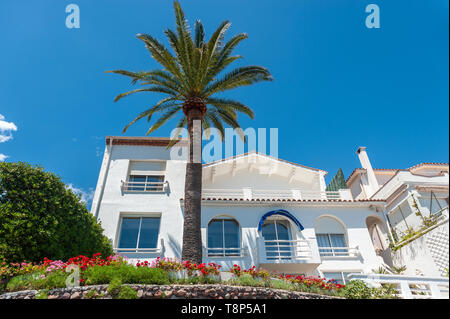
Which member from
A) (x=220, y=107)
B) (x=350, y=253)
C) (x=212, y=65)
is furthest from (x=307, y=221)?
(x=212, y=65)

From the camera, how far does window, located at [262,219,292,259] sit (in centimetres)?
1748

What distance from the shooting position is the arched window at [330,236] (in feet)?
57.4

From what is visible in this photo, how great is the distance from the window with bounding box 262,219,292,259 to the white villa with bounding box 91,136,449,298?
69 mm

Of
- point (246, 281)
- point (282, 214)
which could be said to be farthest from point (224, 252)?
point (246, 281)

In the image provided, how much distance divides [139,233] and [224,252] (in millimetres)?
5870

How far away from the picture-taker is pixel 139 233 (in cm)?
1705

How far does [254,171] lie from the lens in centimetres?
2408

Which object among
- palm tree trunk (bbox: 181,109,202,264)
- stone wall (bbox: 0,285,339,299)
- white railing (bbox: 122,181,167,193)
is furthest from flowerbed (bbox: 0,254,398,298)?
white railing (bbox: 122,181,167,193)

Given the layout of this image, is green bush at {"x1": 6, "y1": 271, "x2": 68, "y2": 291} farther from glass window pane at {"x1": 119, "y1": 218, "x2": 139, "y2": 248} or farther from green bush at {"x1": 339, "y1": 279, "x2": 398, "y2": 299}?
green bush at {"x1": 339, "y1": 279, "x2": 398, "y2": 299}

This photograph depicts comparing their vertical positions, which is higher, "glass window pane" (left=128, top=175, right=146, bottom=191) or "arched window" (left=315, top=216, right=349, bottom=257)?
"glass window pane" (left=128, top=175, right=146, bottom=191)

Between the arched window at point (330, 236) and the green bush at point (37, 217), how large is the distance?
48.0 ft

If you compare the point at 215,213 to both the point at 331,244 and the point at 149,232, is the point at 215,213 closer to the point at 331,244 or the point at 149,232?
the point at 149,232

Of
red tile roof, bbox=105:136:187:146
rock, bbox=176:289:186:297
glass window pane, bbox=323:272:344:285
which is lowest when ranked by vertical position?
rock, bbox=176:289:186:297
